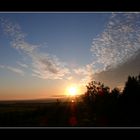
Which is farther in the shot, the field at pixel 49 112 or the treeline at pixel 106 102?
the treeline at pixel 106 102

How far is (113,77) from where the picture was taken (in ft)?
10.9

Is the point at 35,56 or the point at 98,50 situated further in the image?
the point at 35,56

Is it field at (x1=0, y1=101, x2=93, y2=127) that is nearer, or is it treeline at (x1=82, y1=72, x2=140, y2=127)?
field at (x1=0, y1=101, x2=93, y2=127)

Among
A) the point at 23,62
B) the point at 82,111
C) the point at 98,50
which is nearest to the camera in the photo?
the point at 82,111

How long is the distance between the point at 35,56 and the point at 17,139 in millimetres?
2054

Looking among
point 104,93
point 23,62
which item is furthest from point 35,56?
point 104,93

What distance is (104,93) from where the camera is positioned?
2.82m

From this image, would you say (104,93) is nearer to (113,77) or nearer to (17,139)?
(113,77)

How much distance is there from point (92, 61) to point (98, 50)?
2.03 feet

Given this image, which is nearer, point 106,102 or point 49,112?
point 106,102

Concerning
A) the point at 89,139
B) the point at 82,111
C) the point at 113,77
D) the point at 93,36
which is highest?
the point at 93,36
